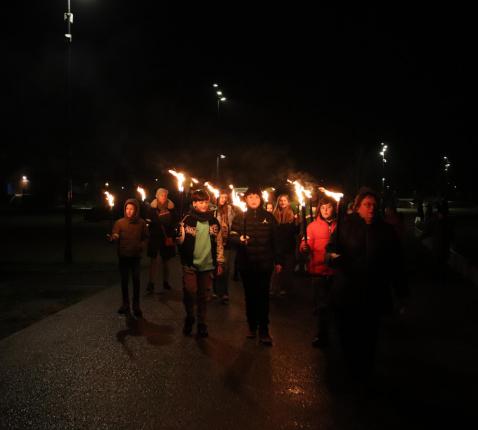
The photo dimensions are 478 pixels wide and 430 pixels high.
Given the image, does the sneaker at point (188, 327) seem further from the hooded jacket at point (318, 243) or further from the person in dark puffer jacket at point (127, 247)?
the hooded jacket at point (318, 243)

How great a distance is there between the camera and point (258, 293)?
715 centimetres

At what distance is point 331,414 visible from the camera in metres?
4.76

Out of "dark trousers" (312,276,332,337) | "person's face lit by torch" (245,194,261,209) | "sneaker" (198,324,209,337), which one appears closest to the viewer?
"dark trousers" (312,276,332,337)

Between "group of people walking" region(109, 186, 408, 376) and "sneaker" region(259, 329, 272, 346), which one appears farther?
"sneaker" region(259, 329, 272, 346)

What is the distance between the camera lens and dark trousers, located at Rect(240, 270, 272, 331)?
7.10m

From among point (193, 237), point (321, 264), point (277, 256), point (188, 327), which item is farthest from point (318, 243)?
point (188, 327)

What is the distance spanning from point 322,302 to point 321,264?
51 centimetres

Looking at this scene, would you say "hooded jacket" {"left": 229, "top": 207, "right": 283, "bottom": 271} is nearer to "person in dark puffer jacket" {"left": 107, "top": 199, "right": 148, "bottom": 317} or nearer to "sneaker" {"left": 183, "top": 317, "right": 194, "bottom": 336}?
"sneaker" {"left": 183, "top": 317, "right": 194, "bottom": 336}

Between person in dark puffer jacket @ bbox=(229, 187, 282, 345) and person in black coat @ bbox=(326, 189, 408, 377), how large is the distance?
1578 mm

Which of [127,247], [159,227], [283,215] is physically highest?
[283,215]

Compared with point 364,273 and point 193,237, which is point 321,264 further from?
point 364,273

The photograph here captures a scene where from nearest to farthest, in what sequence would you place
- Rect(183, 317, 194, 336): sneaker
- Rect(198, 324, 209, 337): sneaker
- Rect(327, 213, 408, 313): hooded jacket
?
1. Rect(327, 213, 408, 313): hooded jacket
2. Rect(198, 324, 209, 337): sneaker
3. Rect(183, 317, 194, 336): sneaker

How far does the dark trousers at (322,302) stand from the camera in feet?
23.2

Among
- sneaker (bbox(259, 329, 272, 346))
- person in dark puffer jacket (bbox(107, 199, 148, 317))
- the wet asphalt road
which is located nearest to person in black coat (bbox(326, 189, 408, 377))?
the wet asphalt road
